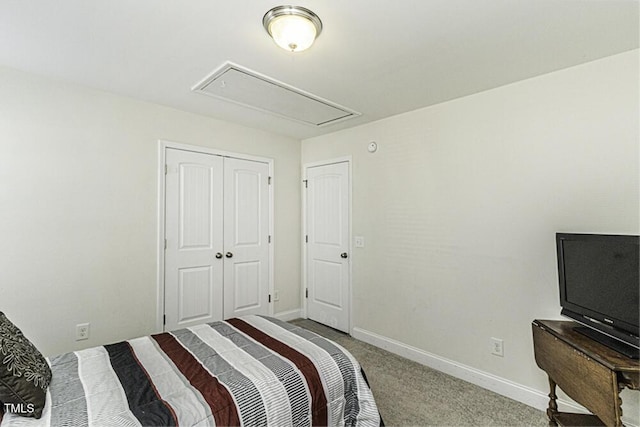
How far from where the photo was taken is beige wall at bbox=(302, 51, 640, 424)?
78.5 inches

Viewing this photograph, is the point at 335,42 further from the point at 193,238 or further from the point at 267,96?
the point at 193,238

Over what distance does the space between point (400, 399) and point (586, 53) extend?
2.65 meters

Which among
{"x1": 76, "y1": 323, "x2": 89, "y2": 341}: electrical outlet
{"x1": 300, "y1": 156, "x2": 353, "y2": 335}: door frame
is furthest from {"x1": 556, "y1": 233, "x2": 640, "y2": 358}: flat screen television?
{"x1": 76, "y1": 323, "x2": 89, "y2": 341}: electrical outlet

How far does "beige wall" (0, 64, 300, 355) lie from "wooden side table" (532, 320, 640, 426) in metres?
3.16

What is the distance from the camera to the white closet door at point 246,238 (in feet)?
11.5

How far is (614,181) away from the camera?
1.95 meters

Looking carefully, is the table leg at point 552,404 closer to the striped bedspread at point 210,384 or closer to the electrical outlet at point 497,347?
the electrical outlet at point 497,347

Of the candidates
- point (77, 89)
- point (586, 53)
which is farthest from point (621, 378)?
point (77, 89)

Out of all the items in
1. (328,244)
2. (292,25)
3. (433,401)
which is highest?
(292,25)

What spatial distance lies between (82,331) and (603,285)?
368 cm

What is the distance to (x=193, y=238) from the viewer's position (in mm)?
3219

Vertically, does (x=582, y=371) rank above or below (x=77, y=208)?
below

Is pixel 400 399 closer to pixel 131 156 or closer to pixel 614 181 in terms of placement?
pixel 614 181

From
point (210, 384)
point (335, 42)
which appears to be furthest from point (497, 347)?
point (335, 42)
